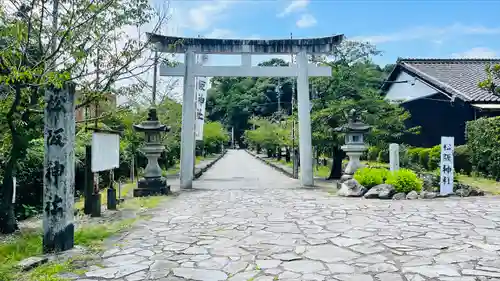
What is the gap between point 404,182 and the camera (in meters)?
11.5

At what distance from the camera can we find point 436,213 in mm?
8812

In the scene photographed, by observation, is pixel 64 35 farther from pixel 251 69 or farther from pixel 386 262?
pixel 251 69

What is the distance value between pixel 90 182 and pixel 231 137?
6801 centimetres

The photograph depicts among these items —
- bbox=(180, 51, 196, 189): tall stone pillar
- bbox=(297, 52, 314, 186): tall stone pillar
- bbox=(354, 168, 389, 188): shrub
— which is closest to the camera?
bbox=(354, 168, 389, 188): shrub

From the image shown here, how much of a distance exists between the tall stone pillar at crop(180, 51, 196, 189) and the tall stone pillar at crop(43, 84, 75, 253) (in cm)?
838

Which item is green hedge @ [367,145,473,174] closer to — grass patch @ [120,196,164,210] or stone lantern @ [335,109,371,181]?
stone lantern @ [335,109,371,181]

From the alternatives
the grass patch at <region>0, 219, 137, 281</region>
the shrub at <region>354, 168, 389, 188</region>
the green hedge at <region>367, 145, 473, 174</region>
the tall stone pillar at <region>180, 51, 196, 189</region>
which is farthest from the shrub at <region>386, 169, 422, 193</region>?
the grass patch at <region>0, 219, 137, 281</region>

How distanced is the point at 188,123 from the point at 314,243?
357 inches

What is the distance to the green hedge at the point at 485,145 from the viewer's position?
583 inches

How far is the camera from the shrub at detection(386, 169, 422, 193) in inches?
450

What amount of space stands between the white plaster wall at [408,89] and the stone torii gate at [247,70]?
10694 millimetres

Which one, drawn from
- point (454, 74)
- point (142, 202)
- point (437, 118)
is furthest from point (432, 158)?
point (142, 202)

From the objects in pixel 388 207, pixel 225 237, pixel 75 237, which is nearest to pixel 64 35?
pixel 75 237

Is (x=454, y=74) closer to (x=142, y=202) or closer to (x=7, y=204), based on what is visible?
(x=142, y=202)
